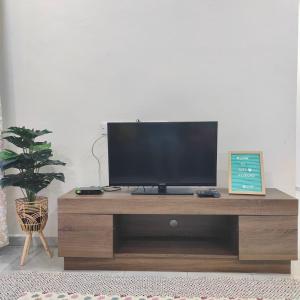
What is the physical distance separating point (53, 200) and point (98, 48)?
55.1 inches

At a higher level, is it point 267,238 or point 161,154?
point 161,154

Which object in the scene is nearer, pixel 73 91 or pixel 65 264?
pixel 65 264

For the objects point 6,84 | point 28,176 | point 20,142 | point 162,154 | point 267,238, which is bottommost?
point 267,238

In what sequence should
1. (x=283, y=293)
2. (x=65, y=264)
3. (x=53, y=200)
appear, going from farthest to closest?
1. (x=53, y=200)
2. (x=65, y=264)
3. (x=283, y=293)

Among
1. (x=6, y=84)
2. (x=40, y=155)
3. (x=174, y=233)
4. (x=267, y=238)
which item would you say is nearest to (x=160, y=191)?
(x=174, y=233)

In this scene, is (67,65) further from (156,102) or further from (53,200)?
(53,200)

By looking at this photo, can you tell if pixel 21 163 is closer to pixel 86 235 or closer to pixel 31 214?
pixel 31 214

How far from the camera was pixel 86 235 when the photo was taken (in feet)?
7.50

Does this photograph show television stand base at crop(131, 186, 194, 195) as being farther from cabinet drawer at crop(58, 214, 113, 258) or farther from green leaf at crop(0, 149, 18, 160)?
green leaf at crop(0, 149, 18, 160)

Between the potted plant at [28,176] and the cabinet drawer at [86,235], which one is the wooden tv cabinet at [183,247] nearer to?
the cabinet drawer at [86,235]

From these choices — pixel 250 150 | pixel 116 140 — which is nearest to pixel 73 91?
pixel 116 140

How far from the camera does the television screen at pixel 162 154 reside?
2.44 m

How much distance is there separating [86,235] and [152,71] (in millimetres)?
1447

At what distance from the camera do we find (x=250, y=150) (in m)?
2.69
